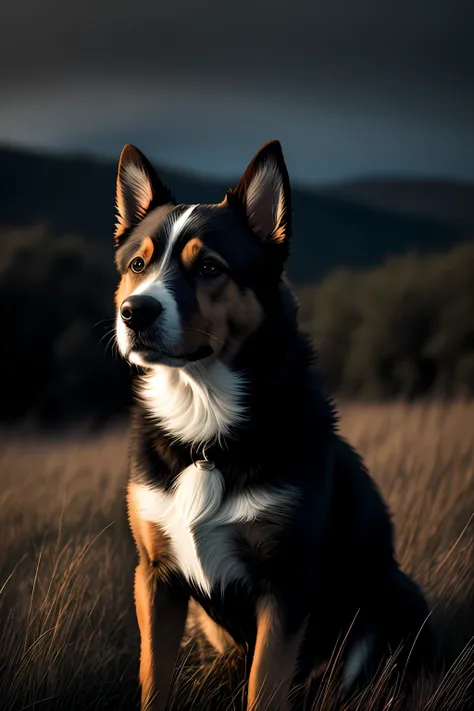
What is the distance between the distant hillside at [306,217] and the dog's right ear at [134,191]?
753 centimetres

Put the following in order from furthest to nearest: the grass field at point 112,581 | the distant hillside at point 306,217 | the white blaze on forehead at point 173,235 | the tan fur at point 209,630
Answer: the distant hillside at point 306,217 → the tan fur at point 209,630 → the grass field at point 112,581 → the white blaze on forehead at point 173,235

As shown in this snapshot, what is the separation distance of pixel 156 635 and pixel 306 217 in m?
13.2

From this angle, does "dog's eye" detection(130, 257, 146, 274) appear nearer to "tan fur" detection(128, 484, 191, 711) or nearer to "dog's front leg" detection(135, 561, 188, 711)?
"tan fur" detection(128, 484, 191, 711)

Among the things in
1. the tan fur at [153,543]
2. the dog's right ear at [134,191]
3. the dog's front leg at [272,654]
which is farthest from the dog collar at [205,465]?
the dog's right ear at [134,191]

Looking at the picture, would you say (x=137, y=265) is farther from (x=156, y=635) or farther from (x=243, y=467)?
(x=156, y=635)

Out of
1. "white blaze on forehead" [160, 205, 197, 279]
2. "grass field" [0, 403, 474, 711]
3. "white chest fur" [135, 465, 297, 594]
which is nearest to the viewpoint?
"white chest fur" [135, 465, 297, 594]

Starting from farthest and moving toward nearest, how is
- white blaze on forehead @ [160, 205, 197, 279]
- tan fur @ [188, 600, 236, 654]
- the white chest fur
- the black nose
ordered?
1. tan fur @ [188, 600, 236, 654]
2. white blaze on forehead @ [160, 205, 197, 279]
3. the white chest fur
4. the black nose

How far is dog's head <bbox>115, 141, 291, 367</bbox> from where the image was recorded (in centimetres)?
296

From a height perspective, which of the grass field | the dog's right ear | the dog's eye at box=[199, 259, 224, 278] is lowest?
the grass field

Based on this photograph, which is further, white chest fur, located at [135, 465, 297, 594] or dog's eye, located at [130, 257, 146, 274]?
dog's eye, located at [130, 257, 146, 274]

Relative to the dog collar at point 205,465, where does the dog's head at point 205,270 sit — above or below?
above

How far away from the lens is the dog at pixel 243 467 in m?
2.96

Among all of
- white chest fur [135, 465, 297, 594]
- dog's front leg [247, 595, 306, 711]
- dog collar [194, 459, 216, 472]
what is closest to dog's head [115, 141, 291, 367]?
dog collar [194, 459, 216, 472]

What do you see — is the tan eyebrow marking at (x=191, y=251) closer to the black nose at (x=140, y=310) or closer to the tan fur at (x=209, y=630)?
the black nose at (x=140, y=310)
